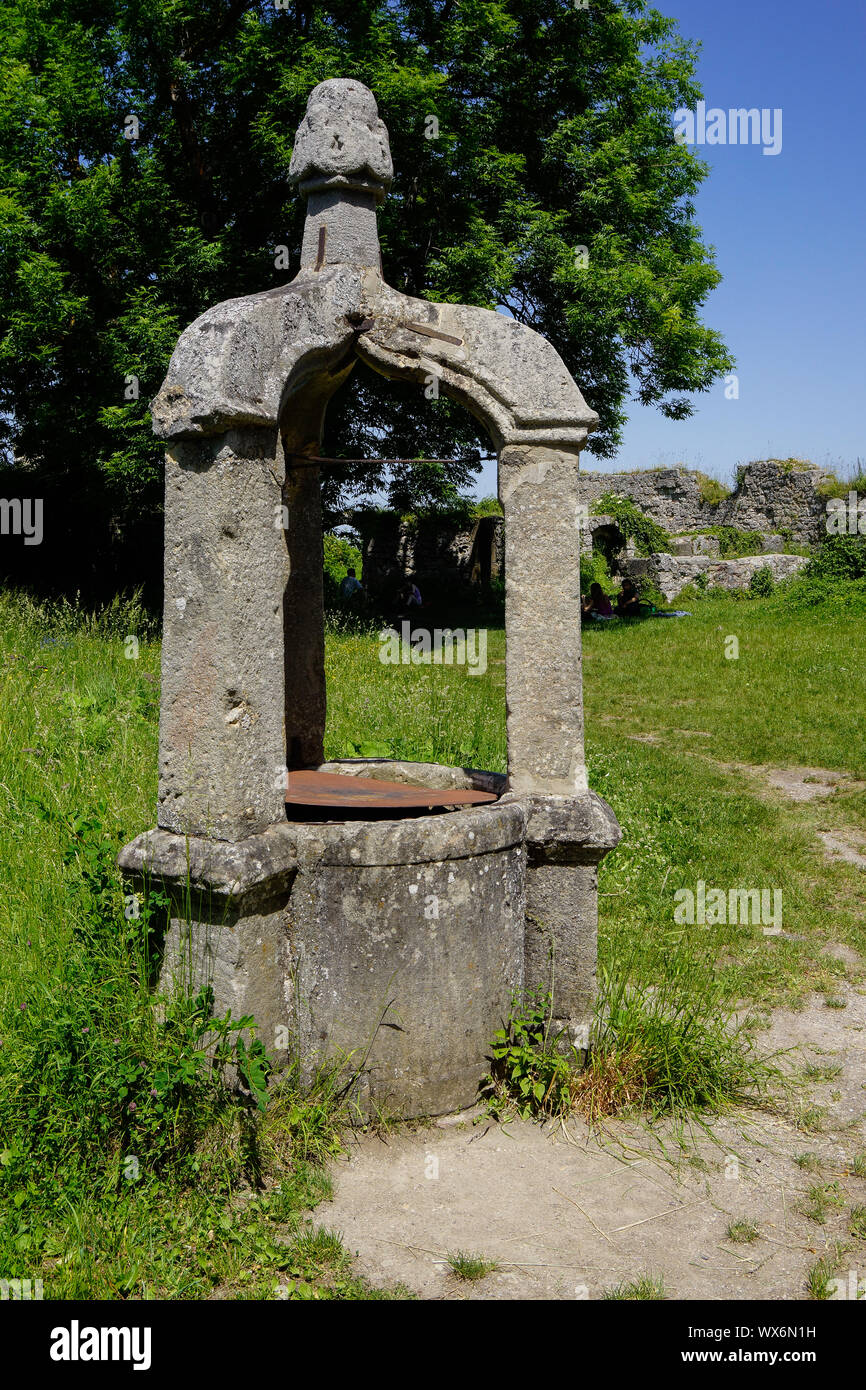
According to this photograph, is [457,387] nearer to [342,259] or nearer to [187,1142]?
[342,259]

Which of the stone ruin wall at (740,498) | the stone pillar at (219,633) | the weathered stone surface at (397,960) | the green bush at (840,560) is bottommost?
the weathered stone surface at (397,960)

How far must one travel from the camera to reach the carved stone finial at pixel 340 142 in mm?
3750

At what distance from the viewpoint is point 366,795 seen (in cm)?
398

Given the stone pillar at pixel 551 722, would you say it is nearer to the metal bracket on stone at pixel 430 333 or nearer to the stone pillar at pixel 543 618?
the stone pillar at pixel 543 618

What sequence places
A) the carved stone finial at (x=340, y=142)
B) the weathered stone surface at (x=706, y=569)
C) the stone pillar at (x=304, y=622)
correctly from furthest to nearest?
the weathered stone surface at (x=706, y=569), the stone pillar at (x=304, y=622), the carved stone finial at (x=340, y=142)

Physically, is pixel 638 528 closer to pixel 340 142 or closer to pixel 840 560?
pixel 840 560

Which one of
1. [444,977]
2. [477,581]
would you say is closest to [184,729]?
[444,977]

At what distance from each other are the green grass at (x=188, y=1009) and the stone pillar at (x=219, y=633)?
516 millimetres

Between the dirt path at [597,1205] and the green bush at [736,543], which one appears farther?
the green bush at [736,543]

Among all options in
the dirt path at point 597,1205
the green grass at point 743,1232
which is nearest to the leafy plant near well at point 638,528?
the dirt path at point 597,1205

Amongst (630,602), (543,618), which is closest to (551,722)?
(543,618)

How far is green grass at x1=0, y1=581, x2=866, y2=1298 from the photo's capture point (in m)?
2.86

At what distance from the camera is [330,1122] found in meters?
3.41
